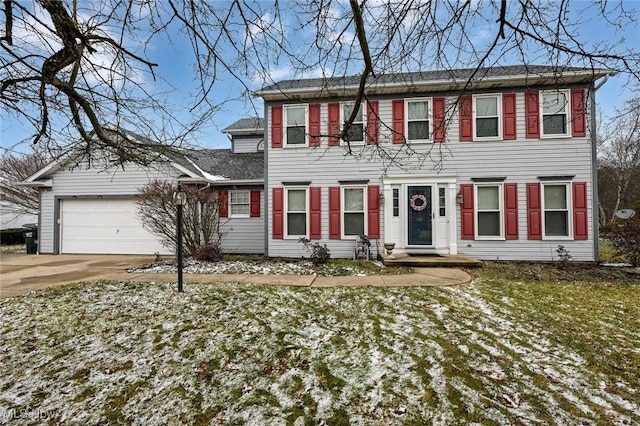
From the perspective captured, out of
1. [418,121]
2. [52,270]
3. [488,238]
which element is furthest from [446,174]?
[52,270]

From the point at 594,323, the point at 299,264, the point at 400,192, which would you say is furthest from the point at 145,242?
the point at 594,323

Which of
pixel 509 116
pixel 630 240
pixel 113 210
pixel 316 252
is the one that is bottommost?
pixel 316 252

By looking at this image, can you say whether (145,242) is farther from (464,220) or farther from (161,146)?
(464,220)

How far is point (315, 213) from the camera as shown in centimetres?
1000

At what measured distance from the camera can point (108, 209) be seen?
11555 millimetres

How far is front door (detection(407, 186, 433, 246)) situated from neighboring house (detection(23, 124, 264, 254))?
500cm

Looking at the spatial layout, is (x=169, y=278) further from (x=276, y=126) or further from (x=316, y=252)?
(x=276, y=126)

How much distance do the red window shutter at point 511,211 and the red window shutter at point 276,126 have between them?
6.90m

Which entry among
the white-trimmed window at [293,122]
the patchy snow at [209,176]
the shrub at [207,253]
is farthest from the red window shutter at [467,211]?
the patchy snow at [209,176]

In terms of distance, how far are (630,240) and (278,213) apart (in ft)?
31.8

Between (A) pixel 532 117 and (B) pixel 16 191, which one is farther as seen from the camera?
(B) pixel 16 191

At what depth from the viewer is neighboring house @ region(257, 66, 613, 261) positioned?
8984 mm

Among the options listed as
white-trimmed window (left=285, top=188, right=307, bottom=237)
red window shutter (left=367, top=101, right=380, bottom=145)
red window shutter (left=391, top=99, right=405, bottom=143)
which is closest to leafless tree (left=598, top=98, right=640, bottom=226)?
red window shutter (left=391, top=99, right=405, bottom=143)

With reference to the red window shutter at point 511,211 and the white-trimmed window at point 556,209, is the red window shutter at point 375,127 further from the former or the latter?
the white-trimmed window at point 556,209
